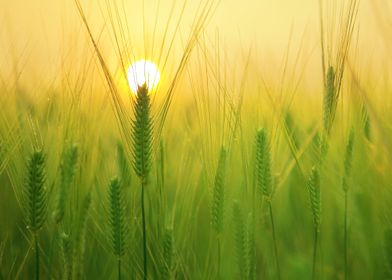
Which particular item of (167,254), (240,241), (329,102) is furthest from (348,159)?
(167,254)

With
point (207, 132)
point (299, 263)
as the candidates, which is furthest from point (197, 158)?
point (299, 263)

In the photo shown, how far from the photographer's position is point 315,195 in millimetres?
969

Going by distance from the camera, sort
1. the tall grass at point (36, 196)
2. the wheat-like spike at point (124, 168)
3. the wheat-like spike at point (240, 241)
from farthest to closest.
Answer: the wheat-like spike at point (124, 168) → the wheat-like spike at point (240, 241) → the tall grass at point (36, 196)

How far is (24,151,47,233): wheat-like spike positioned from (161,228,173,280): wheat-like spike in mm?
198

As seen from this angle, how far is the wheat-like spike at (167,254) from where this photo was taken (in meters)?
0.88

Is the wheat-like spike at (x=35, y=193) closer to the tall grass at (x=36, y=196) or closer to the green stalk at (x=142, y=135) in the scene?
the tall grass at (x=36, y=196)

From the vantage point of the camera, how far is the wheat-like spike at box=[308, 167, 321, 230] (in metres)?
0.96

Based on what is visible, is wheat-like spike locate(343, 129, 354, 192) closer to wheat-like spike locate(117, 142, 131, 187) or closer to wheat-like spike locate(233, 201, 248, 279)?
wheat-like spike locate(233, 201, 248, 279)

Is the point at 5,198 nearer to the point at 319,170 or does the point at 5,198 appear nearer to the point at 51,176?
the point at 51,176

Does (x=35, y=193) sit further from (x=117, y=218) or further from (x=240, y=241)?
(x=240, y=241)

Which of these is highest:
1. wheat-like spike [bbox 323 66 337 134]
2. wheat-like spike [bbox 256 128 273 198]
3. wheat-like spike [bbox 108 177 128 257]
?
wheat-like spike [bbox 323 66 337 134]

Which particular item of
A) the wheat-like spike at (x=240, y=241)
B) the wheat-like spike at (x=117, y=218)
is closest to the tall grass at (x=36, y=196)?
the wheat-like spike at (x=117, y=218)

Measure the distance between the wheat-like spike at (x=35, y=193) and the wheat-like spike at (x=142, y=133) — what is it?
15 centimetres

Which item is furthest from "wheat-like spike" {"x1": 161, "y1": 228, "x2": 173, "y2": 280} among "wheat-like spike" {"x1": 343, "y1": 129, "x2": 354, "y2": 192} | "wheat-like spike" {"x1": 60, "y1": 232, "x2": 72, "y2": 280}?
"wheat-like spike" {"x1": 343, "y1": 129, "x2": 354, "y2": 192}
